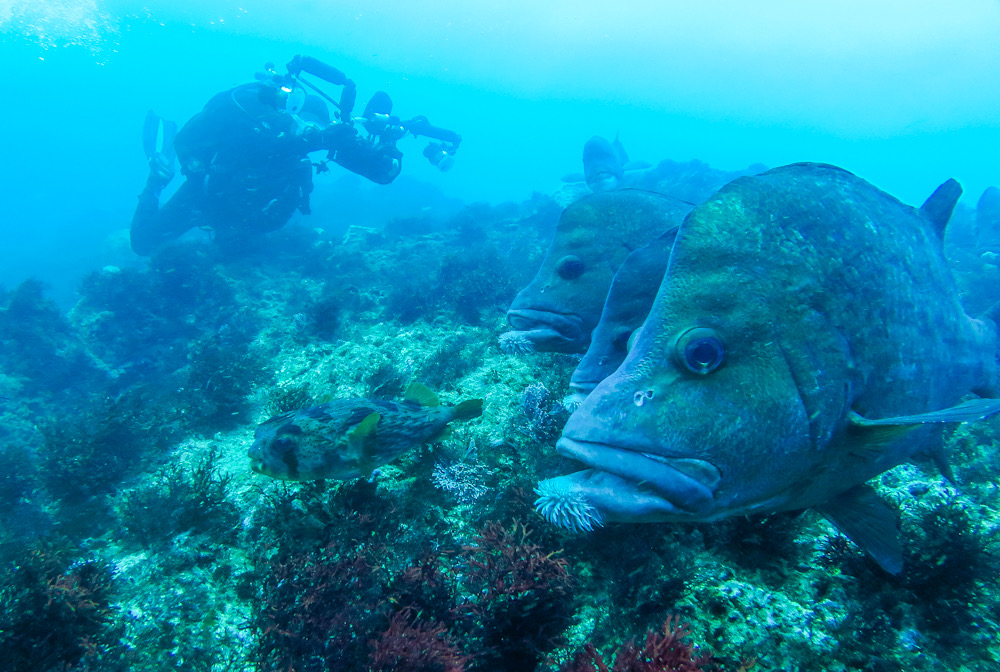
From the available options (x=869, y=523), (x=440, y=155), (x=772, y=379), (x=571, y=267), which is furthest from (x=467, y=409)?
(x=440, y=155)

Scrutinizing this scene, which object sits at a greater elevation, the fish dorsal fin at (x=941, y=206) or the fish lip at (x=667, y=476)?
the fish dorsal fin at (x=941, y=206)

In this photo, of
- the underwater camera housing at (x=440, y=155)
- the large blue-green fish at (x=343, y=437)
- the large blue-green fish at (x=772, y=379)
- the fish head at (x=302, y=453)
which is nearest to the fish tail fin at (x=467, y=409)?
the large blue-green fish at (x=343, y=437)

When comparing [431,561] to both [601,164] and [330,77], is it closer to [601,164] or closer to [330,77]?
[601,164]

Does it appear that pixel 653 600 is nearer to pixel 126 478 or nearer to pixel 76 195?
pixel 126 478

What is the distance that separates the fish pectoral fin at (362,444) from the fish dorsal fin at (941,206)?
177 inches

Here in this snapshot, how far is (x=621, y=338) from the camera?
2.92m

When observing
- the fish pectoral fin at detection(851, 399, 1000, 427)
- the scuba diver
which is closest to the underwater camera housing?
the scuba diver

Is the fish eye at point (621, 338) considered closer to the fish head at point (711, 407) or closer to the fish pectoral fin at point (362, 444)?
the fish head at point (711, 407)

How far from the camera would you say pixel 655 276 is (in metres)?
3.00

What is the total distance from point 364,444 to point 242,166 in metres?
14.1

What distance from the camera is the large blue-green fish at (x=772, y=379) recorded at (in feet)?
5.88

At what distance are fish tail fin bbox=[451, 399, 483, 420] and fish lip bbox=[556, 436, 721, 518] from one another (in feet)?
7.12

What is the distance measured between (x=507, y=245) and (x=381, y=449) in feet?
46.5

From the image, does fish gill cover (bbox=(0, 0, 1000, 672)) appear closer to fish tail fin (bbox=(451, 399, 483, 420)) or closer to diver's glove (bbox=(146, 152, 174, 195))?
fish tail fin (bbox=(451, 399, 483, 420))
